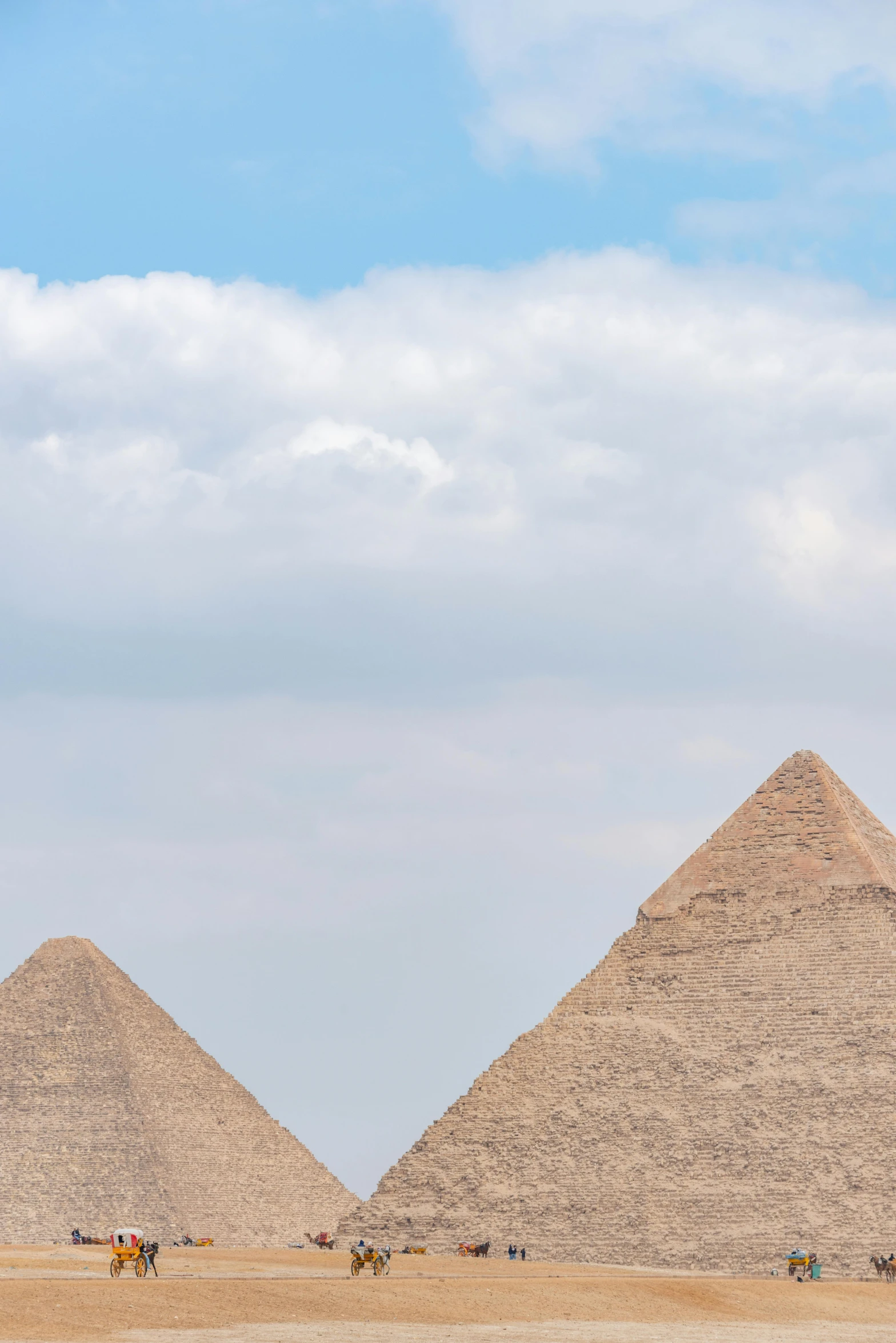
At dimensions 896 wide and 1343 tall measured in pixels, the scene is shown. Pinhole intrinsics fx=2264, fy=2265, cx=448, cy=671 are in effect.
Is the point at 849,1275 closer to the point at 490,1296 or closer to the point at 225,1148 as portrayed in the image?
the point at 490,1296

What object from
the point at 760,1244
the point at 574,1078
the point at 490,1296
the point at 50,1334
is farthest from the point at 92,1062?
the point at 50,1334

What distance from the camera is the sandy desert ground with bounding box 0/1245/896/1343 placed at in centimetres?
3130

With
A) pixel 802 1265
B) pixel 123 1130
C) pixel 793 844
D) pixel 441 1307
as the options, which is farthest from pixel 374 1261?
pixel 123 1130

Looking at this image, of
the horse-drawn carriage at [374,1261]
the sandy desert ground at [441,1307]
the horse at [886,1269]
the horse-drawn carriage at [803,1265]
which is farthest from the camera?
the horse at [886,1269]

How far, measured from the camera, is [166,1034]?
72.3 m

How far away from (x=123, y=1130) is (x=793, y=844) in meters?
25.9

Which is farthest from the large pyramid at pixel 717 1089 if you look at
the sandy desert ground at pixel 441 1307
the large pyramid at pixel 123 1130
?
the large pyramid at pixel 123 1130

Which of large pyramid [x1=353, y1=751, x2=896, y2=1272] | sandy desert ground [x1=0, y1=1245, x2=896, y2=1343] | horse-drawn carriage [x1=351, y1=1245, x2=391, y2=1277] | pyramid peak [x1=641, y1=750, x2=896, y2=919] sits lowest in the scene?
sandy desert ground [x1=0, y1=1245, x2=896, y2=1343]

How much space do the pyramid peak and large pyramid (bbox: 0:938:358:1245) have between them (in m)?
21.8

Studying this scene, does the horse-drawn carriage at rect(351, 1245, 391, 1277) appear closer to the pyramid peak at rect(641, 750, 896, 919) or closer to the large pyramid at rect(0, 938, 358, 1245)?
the pyramid peak at rect(641, 750, 896, 919)

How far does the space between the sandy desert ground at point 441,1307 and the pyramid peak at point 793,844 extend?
972 cm

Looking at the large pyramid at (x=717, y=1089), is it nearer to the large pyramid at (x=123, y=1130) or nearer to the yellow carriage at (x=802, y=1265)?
the yellow carriage at (x=802, y=1265)

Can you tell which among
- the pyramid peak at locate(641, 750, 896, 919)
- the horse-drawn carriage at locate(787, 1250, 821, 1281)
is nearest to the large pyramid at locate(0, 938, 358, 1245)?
the pyramid peak at locate(641, 750, 896, 919)

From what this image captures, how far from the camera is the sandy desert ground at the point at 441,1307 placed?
31.3 metres
